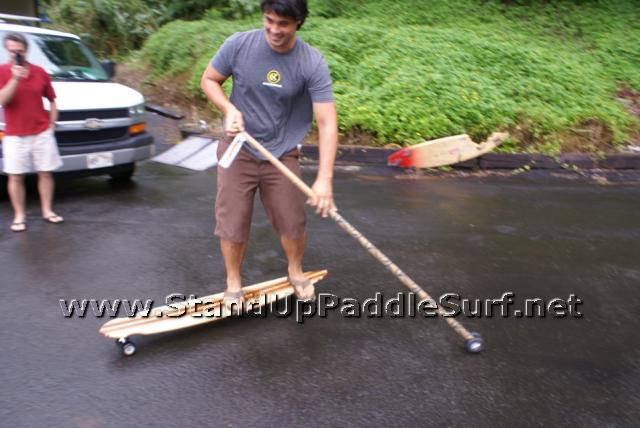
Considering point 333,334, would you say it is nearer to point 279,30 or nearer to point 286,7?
point 279,30

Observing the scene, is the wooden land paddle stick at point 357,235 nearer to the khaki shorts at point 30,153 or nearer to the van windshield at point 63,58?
the khaki shorts at point 30,153

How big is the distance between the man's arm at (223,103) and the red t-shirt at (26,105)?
2633 millimetres

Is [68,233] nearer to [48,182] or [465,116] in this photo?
[48,182]

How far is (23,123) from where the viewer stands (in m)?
5.46

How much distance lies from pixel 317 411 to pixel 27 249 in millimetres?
3329

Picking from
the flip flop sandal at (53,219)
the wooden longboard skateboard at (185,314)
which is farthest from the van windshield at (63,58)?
the wooden longboard skateboard at (185,314)

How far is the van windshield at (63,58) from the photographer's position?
6887 mm

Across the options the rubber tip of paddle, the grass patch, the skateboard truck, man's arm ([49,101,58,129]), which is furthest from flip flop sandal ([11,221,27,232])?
the grass patch

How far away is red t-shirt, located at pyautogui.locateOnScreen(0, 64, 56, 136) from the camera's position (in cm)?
538

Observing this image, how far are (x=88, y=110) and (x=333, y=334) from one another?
418cm

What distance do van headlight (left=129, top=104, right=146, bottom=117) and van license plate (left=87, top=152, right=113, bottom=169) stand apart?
2.03ft

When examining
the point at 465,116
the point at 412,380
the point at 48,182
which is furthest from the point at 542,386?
the point at 465,116

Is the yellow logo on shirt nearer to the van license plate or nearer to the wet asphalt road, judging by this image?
the wet asphalt road

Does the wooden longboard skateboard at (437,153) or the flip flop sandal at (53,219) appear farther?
the wooden longboard skateboard at (437,153)
